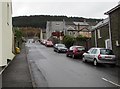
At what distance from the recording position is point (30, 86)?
11281 mm

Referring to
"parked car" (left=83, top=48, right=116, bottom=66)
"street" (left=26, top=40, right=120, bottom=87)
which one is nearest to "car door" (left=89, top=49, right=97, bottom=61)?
"parked car" (left=83, top=48, right=116, bottom=66)

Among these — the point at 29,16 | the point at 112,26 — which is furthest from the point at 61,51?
the point at 29,16

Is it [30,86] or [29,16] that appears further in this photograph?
[29,16]

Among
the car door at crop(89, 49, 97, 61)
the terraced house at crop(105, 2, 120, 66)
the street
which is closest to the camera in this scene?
the street

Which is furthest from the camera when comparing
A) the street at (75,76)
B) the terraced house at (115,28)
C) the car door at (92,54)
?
the terraced house at (115,28)

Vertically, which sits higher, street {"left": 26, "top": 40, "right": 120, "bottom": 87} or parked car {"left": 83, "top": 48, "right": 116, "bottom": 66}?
parked car {"left": 83, "top": 48, "right": 116, "bottom": 66}

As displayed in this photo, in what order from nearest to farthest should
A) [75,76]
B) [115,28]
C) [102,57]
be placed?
[75,76] < [102,57] < [115,28]

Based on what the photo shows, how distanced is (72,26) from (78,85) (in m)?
83.6

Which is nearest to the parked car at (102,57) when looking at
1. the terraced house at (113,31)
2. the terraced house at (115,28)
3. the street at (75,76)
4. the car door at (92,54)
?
the car door at (92,54)

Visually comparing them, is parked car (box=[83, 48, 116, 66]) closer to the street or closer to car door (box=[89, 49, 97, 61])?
car door (box=[89, 49, 97, 61])

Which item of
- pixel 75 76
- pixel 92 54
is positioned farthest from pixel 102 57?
pixel 75 76

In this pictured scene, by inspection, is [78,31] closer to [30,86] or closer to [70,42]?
[70,42]

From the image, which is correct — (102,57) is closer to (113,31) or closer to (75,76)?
(113,31)

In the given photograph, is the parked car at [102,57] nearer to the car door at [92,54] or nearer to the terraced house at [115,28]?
the car door at [92,54]
